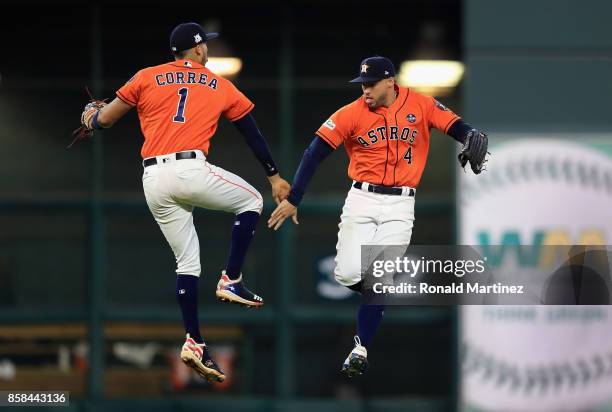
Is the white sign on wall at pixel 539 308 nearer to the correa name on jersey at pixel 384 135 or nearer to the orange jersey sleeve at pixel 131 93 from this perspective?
the correa name on jersey at pixel 384 135

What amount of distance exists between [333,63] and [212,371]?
307 inches

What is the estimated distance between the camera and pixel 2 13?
16984 mm

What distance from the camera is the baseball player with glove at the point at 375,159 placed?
947 cm

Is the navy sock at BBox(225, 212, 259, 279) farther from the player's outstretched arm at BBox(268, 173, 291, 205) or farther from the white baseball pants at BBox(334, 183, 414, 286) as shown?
the white baseball pants at BBox(334, 183, 414, 286)

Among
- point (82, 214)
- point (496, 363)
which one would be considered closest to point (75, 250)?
point (82, 214)

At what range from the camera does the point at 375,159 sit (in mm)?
9742

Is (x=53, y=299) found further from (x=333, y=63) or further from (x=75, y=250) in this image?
(x=333, y=63)

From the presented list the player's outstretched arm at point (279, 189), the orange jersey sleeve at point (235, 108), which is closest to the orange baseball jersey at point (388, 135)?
the player's outstretched arm at point (279, 189)

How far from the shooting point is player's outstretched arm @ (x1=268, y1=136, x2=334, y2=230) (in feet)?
30.7

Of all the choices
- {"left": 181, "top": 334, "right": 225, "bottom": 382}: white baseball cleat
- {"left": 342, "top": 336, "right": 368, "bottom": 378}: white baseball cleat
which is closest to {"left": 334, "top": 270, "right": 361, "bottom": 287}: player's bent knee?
{"left": 342, "top": 336, "right": 368, "bottom": 378}: white baseball cleat

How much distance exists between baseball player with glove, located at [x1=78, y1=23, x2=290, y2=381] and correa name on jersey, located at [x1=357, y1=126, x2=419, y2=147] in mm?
701

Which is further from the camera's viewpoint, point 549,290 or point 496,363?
point 496,363

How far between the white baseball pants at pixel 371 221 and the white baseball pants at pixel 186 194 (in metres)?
0.74

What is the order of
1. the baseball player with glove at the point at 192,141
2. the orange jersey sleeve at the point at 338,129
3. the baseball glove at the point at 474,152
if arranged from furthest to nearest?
the baseball player with glove at the point at 192,141 → the orange jersey sleeve at the point at 338,129 → the baseball glove at the point at 474,152
